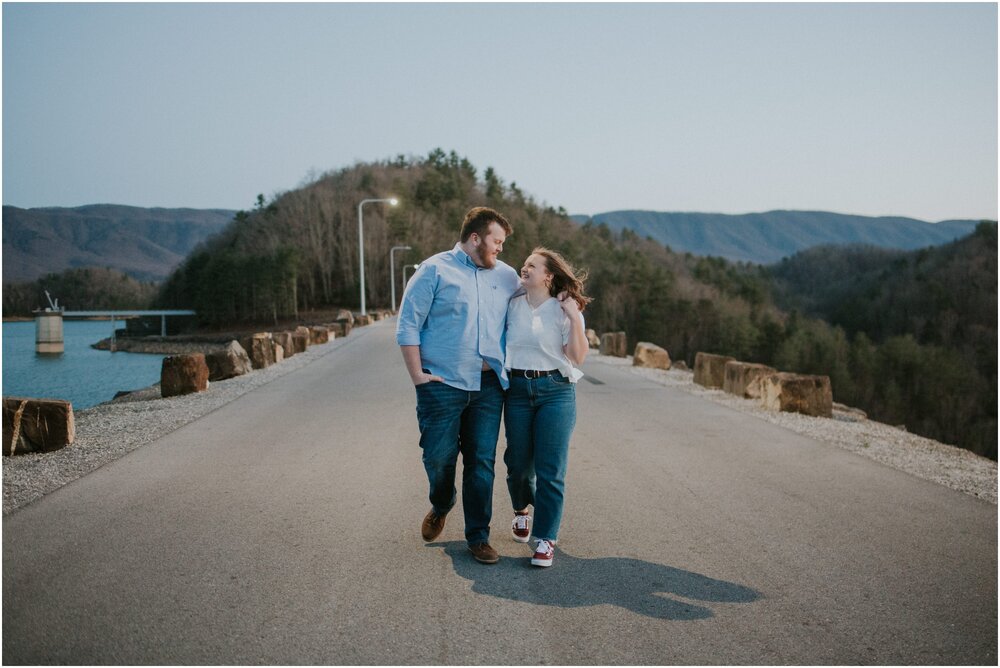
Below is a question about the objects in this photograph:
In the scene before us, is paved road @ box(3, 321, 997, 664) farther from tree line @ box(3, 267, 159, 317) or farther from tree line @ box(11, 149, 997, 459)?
tree line @ box(3, 267, 159, 317)

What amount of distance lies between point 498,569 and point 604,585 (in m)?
0.61

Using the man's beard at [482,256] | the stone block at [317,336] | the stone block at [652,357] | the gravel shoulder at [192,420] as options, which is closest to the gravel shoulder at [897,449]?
the gravel shoulder at [192,420]

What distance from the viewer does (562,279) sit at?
450cm

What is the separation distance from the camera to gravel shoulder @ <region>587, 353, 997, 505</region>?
272 inches

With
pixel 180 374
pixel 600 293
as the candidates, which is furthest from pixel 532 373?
pixel 600 293

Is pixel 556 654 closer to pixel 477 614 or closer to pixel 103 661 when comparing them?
pixel 477 614

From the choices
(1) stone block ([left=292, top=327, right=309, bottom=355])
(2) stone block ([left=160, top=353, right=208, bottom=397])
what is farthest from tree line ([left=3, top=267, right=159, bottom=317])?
(2) stone block ([left=160, top=353, right=208, bottom=397])

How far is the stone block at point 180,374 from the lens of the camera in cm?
1292

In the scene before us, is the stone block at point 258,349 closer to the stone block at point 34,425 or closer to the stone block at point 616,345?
the stone block at point 34,425

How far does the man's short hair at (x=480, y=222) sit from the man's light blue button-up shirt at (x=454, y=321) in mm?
101

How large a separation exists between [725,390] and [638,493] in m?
8.12

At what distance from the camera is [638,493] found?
19.9 feet

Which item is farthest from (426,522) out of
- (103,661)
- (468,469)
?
(103,661)

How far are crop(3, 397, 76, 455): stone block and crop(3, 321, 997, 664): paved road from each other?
112 centimetres
